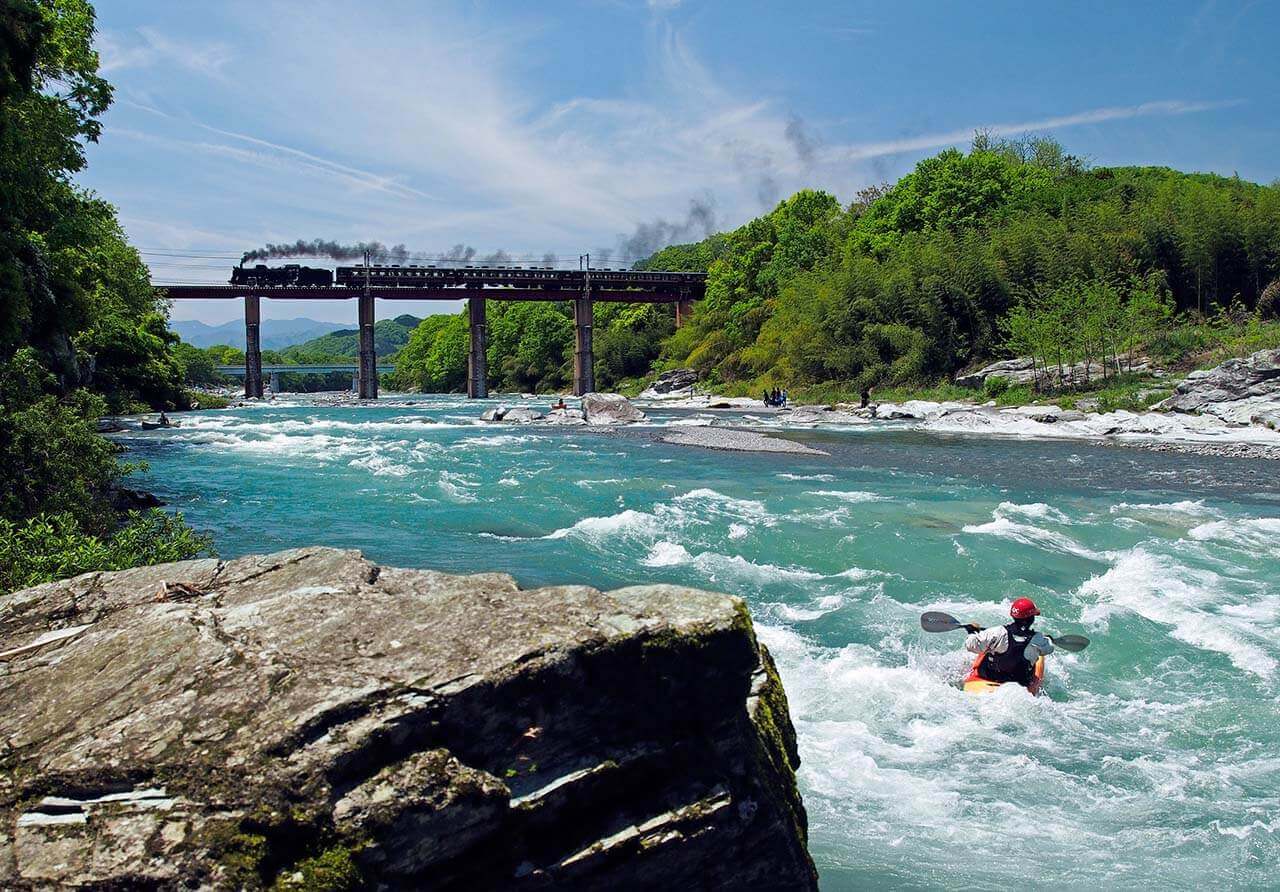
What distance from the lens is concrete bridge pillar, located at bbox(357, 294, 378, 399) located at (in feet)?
230

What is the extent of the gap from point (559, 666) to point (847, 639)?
6535mm

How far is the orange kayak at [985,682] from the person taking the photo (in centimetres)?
791

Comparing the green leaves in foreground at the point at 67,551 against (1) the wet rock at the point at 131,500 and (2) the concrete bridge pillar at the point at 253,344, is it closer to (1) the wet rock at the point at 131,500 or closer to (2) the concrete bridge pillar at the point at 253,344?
(1) the wet rock at the point at 131,500

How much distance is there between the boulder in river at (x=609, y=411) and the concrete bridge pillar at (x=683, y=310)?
40.8 metres

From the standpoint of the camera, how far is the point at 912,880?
517 centimetres

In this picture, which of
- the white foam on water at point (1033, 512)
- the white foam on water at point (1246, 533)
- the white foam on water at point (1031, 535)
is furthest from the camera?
the white foam on water at point (1033, 512)

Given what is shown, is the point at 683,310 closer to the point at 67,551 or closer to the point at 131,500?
the point at 131,500

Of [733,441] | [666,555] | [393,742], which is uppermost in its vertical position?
[393,742]

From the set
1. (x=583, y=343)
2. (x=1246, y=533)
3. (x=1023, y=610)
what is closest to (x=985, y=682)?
(x=1023, y=610)

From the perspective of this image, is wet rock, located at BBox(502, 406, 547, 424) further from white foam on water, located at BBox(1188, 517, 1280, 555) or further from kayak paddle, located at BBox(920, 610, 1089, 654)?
kayak paddle, located at BBox(920, 610, 1089, 654)

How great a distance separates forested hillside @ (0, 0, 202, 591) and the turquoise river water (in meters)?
2.47

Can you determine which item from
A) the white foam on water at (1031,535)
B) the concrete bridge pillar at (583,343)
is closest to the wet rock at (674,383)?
the concrete bridge pillar at (583,343)

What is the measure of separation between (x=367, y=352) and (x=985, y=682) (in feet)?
227

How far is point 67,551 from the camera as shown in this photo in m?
7.81
